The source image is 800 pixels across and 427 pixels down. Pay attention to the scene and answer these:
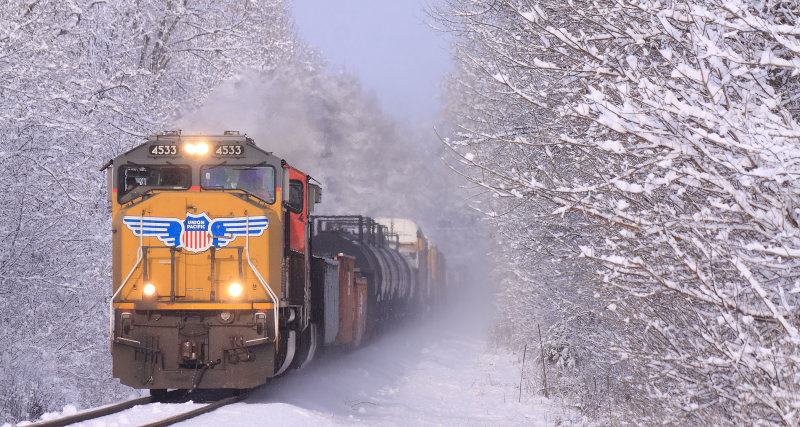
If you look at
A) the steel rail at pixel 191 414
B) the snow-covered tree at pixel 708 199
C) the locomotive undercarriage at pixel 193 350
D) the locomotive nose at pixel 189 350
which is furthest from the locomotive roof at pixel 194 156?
the snow-covered tree at pixel 708 199

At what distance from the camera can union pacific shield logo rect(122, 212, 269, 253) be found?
10.1 m

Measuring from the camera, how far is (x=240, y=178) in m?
10.4

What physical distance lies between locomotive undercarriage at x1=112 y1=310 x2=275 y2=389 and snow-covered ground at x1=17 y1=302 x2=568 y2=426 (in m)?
0.36

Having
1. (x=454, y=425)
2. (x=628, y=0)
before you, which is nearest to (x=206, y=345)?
(x=454, y=425)

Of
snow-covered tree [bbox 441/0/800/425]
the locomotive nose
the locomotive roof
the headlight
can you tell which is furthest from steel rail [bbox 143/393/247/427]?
snow-covered tree [bbox 441/0/800/425]

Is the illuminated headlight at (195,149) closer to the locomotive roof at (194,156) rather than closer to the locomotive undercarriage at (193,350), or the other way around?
the locomotive roof at (194,156)

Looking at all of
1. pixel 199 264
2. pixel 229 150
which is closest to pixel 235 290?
pixel 199 264

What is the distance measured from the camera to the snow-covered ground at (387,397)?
9.22 metres

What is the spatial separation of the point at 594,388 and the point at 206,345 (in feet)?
19.8

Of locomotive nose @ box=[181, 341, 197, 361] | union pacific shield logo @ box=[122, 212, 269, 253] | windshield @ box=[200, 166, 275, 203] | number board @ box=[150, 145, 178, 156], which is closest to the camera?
locomotive nose @ box=[181, 341, 197, 361]

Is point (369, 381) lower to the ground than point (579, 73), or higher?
lower

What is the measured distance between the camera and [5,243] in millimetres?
12023

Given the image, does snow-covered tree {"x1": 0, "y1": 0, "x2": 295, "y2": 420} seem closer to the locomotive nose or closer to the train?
the train

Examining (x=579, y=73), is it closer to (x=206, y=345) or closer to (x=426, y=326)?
(x=206, y=345)
